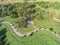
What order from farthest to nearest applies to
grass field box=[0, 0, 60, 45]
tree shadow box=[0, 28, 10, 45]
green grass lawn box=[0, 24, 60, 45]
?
tree shadow box=[0, 28, 10, 45]
grass field box=[0, 0, 60, 45]
green grass lawn box=[0, 24, 60, 45]

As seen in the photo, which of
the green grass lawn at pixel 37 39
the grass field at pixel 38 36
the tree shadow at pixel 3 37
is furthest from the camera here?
the tree shadow at pixel 3 37

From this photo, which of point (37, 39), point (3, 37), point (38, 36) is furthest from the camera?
point (3, 37)

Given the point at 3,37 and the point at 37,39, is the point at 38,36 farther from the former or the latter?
the point at 3,37

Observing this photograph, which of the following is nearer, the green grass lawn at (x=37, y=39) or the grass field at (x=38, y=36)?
the green grass lawn at (x=37, y=39)

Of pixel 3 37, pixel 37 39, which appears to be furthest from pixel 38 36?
pixel 3 37

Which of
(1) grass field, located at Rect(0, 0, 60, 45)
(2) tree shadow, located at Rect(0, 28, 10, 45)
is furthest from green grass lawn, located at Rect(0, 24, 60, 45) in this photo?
(2) tree shadow, located at Rect(0, 28, 10, 45)

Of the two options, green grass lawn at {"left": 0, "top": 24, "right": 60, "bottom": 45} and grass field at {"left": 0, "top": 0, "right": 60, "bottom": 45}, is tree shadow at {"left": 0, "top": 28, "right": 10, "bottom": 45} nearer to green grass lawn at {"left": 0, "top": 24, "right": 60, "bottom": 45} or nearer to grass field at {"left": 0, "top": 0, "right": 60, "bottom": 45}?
grass field at {"left": 0, "top": 0, "right": 60, "bottom": 45}

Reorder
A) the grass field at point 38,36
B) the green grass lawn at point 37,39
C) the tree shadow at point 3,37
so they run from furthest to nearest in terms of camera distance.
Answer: the tree shadow at point 3,37, the grass field at point 38,36, the green grass lawn at point 37,39

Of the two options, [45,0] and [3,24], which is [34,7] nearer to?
[45,0]

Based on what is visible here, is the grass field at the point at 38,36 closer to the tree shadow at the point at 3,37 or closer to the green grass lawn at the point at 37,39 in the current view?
the green grass lawn at the point at 37,39

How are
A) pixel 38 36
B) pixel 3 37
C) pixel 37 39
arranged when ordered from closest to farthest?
pixel 37 39
pixel 38 36
pixel 3 37

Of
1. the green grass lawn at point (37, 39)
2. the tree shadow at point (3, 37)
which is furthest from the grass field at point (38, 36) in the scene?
the tree shadow at point (3, 37)
